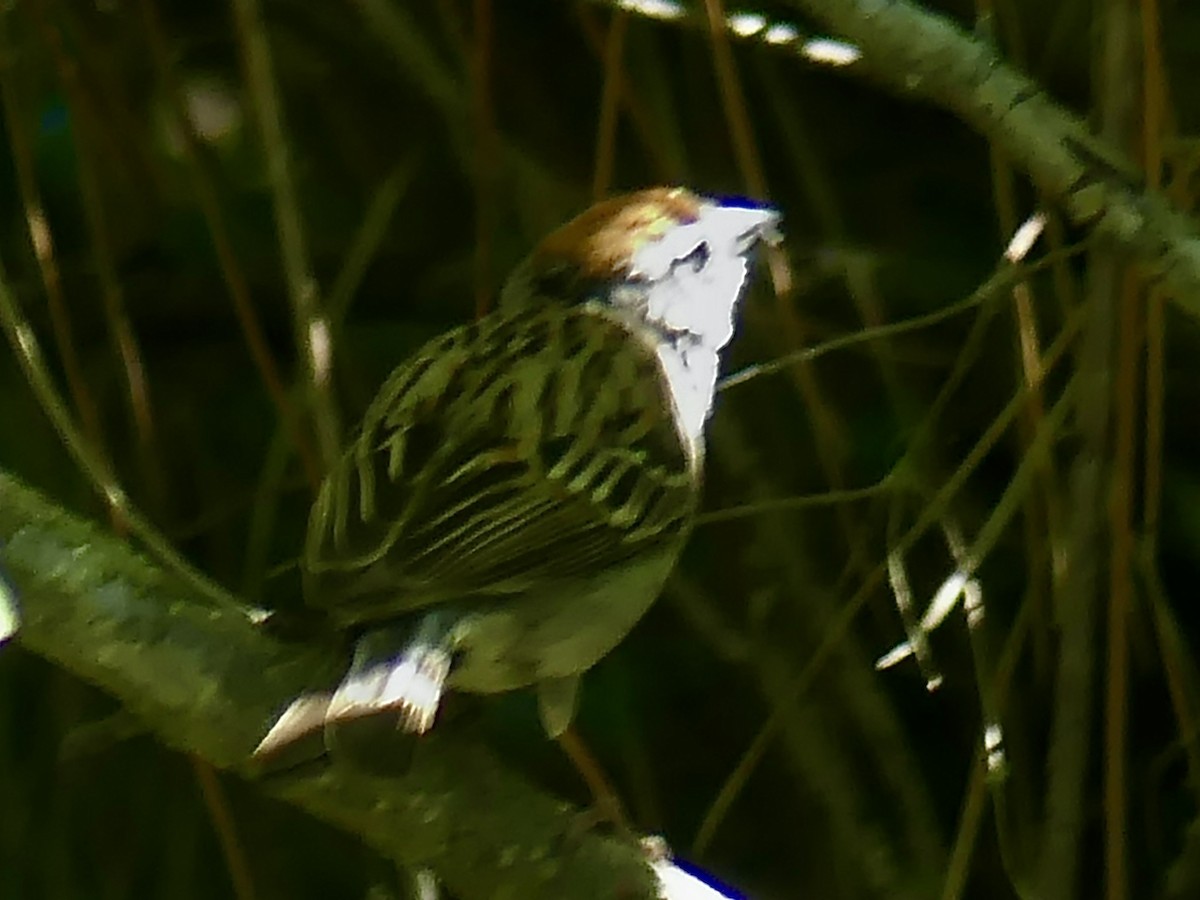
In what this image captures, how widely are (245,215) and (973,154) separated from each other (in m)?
1.22

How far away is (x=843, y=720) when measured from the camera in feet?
9.45

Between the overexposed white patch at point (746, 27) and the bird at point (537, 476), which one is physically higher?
the overexposed white patch at point (746, 27)

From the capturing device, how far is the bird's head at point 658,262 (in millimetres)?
2268

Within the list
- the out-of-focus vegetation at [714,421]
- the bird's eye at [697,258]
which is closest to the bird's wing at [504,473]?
the bird's eye at [697,258]

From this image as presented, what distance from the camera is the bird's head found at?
227 cm

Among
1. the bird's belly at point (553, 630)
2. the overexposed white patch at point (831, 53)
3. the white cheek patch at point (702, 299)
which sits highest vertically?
the overexposed white patch at point (831, 53)

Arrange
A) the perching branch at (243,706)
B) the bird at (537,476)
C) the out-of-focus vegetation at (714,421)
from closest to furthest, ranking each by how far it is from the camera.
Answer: the perching branch at (243,706)
the bird at (537,476)
the out-of-focus vegetation at (714,421)

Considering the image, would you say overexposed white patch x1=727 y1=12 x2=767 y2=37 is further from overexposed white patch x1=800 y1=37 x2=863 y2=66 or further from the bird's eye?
the bird's eye

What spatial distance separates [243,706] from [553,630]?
46 centimetres

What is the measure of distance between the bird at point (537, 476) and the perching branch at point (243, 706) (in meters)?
0.05

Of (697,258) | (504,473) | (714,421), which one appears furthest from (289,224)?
(714,421)

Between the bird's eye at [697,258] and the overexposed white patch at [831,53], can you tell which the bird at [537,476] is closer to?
the bird's eye at [697,258]

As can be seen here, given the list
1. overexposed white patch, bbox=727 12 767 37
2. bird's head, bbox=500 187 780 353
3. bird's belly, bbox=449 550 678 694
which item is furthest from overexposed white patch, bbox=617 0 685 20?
bird's belly, bbox=449 550 678 694

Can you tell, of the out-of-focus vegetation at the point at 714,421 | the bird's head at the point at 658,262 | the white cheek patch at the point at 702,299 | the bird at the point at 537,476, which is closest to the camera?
the bird at the point at 537,476
